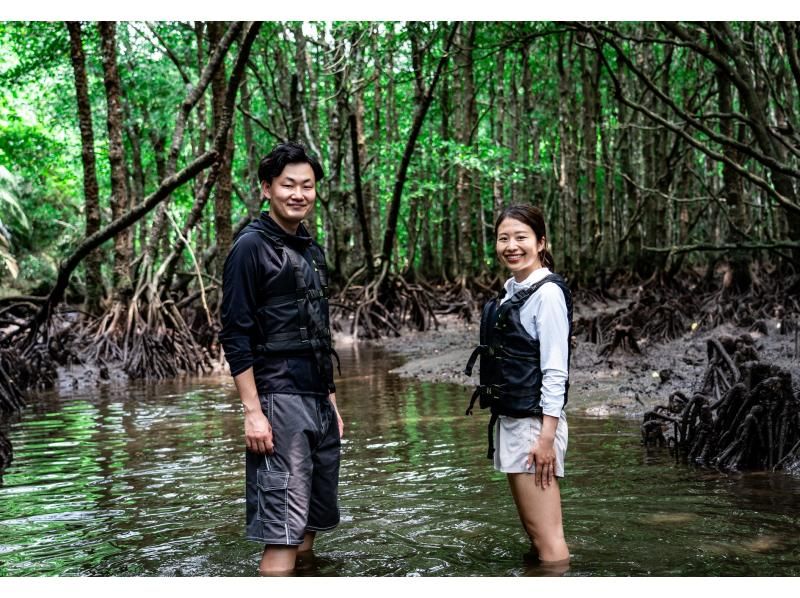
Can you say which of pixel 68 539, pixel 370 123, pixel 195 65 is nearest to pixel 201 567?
pixel 68 539

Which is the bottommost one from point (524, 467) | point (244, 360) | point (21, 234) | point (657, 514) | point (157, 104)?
point (657, 514)

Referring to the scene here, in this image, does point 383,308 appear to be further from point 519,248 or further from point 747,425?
point 519,248

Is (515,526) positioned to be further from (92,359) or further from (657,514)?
(92,359)

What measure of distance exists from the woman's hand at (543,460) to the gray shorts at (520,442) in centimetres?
3

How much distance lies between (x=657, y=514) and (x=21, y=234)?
70.9 feet

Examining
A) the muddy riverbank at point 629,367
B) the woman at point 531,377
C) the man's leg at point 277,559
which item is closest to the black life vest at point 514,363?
the woman at point 531,377

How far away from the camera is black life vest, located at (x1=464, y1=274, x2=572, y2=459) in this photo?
10.7 ft

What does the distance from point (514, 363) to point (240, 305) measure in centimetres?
96

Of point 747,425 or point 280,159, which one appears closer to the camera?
point 280,159

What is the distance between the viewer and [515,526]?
13.4 ft

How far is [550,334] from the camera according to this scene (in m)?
3.21

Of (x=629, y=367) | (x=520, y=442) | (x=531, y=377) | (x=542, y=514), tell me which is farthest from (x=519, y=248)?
(x=629, y=367)

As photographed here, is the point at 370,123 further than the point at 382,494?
Yes

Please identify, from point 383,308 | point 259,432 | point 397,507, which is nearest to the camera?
point 259,432
